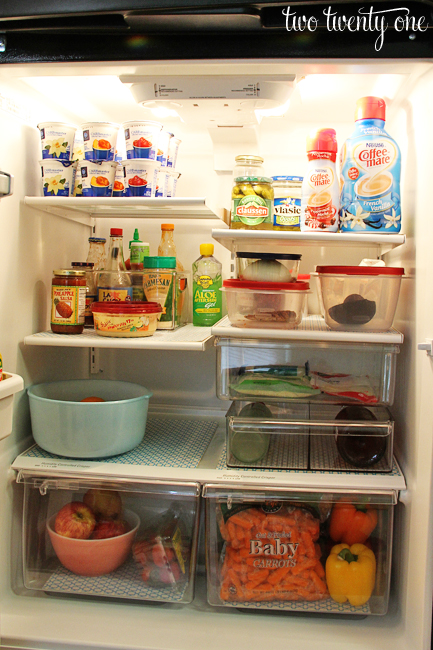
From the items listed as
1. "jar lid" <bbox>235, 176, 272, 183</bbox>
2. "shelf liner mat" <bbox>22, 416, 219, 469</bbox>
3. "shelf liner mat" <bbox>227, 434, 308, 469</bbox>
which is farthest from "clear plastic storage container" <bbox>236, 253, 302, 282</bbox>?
Result: "shelf liner mat" <bbox>22, 416, 219, 469</bbox>

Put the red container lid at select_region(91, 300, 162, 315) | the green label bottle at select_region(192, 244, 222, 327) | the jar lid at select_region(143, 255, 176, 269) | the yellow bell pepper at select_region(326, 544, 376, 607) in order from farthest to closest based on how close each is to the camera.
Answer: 1. the green label bottle at select_region(192, 244, 222, 327)
2. the jar lid at select_region(143, 255, 176, 269)
3. the red container lid at select_region(91, 300, 162, 315)
4. the yellow bell pepper at select_region(326, 544, 376, 607)

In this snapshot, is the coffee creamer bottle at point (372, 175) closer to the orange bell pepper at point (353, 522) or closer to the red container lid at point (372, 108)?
the red container lid at point (372, 108)

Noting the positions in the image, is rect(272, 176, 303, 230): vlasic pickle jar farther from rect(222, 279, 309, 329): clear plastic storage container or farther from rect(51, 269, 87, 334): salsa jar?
rect(51, 269, 87, 334): salsa jar

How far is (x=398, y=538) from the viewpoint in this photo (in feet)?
4.59

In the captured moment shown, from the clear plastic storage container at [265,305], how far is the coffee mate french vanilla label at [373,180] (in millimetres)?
243

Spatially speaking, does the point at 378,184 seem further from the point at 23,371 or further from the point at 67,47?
the point at 23,371

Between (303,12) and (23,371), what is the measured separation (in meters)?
1.20

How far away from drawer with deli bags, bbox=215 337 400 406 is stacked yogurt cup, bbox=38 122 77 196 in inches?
26.0

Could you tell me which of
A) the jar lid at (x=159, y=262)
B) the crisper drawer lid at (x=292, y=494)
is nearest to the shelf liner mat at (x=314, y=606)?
the crisper drawer lid at (x=292, y=494)

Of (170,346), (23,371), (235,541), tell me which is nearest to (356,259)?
(170,346)

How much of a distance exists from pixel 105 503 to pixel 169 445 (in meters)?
0.26

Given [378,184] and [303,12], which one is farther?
[378,184]

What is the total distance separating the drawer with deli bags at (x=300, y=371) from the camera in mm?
1400

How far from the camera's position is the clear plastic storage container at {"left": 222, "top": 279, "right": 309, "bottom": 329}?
1.37 metres
